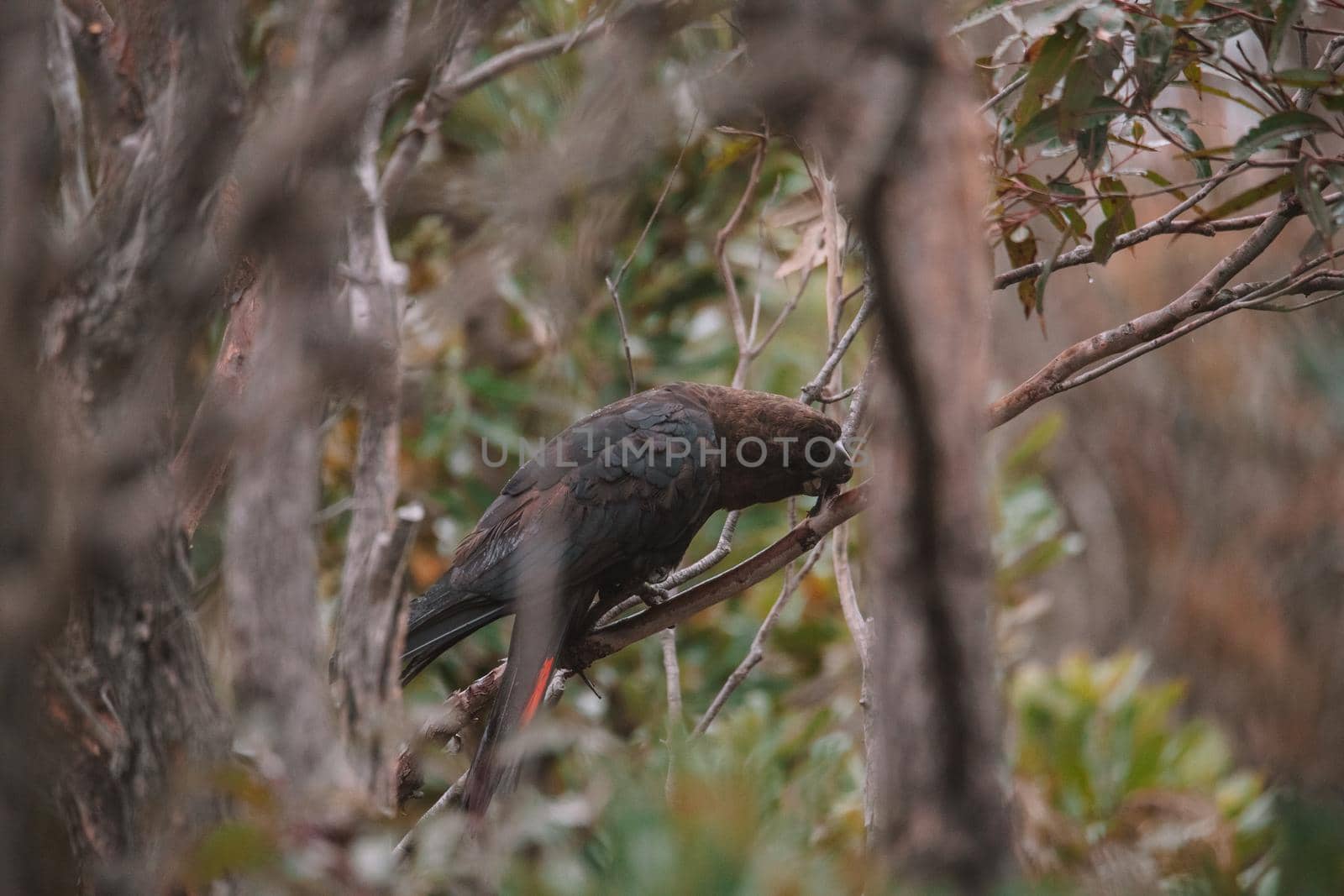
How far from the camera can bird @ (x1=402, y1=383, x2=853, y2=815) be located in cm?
305

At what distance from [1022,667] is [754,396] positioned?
14.6ft

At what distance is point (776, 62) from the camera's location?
142cm

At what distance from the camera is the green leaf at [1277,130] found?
2.11 meters

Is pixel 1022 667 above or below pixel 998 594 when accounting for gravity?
below

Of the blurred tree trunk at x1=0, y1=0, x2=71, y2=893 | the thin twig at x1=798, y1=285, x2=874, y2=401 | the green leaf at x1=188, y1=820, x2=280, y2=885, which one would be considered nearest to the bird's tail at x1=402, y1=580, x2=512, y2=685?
the thin twig at x1=798, y1=285, x2=874, y2=401

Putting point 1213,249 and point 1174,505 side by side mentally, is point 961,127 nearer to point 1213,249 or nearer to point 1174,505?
point 1213,249

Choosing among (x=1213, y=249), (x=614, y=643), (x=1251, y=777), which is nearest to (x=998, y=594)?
(x=1251, y=777)

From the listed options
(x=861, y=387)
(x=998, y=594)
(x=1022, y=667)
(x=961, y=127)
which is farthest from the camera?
(x=1022, y=667)

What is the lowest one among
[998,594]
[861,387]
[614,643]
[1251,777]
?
[1251,777]

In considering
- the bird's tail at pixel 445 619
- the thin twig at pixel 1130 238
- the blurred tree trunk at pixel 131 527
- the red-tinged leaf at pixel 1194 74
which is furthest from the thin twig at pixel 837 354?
the blurred tree trunk at pixel 131 527

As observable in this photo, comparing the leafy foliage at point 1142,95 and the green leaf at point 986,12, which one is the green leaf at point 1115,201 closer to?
the leafy foliage at point 1142,95

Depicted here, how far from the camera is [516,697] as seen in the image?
275cm

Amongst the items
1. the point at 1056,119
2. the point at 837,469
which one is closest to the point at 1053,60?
the point at 1056,119

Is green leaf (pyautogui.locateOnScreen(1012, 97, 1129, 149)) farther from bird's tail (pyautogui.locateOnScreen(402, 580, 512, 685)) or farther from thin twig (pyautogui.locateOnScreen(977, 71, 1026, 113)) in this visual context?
bird's tail (pyautogui.locateOnScreen(402, 580, 512, 685))
